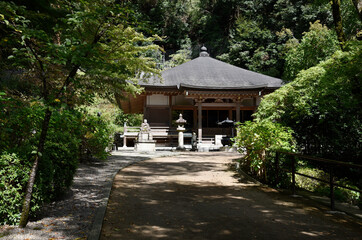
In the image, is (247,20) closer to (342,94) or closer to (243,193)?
(342,94)

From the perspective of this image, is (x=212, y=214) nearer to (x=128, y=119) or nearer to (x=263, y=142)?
(x=263, y=142)

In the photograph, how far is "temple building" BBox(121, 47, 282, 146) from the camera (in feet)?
59.2

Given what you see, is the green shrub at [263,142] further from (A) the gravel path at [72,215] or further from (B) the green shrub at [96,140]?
(B) the green shrub at [96,140]

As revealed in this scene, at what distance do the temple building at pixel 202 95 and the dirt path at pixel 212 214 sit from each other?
1168 centimetres

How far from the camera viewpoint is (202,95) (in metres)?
18.3

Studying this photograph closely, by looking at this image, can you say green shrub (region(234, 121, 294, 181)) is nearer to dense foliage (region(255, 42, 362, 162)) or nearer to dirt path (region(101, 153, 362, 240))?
dirt path (region(101, 153, 362, 240))

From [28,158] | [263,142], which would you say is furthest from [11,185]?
[263,142]

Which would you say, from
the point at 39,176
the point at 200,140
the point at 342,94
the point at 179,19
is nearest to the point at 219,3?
the point at 179,19

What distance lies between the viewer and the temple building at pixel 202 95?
1805 cm

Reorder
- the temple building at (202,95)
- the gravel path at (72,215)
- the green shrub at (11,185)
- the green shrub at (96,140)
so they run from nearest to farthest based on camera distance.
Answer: the gravel path at (72,215), the green shrub at (11,185), the green shrub at (96,140), the temple building at (202,95)

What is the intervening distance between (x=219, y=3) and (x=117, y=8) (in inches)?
1472

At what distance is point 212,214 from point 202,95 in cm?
1449

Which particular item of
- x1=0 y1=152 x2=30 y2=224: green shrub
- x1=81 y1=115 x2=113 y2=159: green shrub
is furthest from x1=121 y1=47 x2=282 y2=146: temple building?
x1=0 y1=152 x2=30 y2=224: green shrub

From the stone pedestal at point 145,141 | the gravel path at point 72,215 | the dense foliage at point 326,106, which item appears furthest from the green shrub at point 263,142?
the stone pedestal at point 145,141
